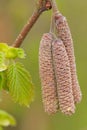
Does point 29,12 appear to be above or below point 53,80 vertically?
above

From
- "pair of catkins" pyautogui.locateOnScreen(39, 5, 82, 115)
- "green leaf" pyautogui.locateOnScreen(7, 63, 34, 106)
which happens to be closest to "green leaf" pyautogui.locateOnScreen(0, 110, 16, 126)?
"green leaf" pyautogui.locateOnScreen(7, 63, 34, 106)

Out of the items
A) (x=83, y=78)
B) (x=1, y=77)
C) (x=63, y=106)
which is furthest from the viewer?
(x=83, y=78)

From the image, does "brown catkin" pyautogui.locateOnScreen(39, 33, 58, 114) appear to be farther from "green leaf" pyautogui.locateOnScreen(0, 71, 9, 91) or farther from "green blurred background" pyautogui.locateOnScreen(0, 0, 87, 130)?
"green blurred background" pyautogui.locateOnScreen(0, 0, 87, 130)

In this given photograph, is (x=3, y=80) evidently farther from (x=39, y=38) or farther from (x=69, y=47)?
(x=39, y=38)

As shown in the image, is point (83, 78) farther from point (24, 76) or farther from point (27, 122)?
point (24, 76)

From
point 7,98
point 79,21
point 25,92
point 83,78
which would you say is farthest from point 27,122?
point 25,92

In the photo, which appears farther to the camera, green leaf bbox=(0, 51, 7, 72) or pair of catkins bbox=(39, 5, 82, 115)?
green leaf bbox=(0, 51, 7, 72)
